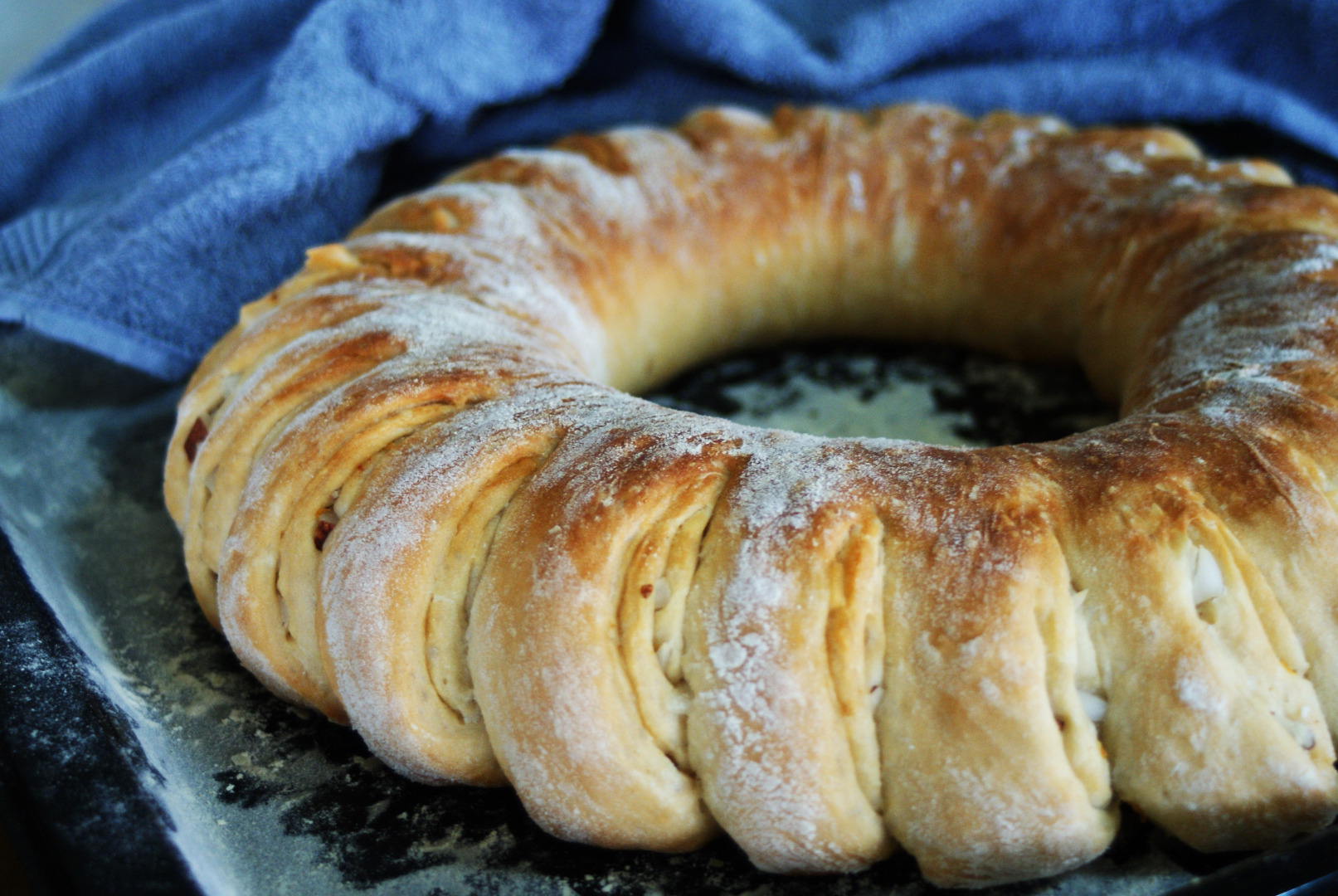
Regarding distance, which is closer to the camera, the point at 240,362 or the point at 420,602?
the point at 420,602

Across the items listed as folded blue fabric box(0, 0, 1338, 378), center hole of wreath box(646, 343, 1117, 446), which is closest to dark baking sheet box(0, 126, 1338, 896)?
center hole of wreath box(646, 343, 1117, 446)

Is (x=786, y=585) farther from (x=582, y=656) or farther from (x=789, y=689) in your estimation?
(x=582, y=656)

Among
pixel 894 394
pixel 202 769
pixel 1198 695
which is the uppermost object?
pixel 1198 695

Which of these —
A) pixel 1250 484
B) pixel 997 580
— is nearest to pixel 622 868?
pixel 997 580

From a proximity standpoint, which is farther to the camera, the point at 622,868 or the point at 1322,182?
the point at 1322,182

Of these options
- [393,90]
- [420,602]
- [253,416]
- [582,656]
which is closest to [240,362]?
[253,416]

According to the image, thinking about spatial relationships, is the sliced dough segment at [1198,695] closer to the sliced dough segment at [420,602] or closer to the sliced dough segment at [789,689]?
the sliced dough segment at [789,689]

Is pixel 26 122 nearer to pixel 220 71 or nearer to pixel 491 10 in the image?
pixel 220 71
